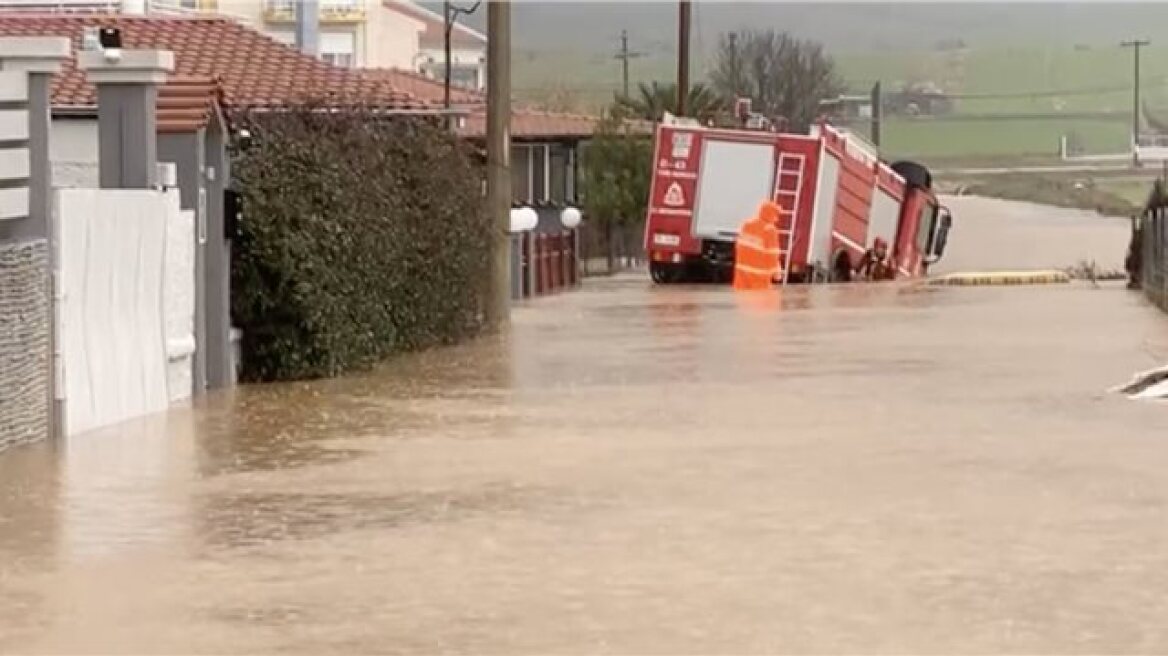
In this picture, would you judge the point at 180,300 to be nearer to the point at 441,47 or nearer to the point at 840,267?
the point at 840,267

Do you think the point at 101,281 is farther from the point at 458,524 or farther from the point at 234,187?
the point at 458,524

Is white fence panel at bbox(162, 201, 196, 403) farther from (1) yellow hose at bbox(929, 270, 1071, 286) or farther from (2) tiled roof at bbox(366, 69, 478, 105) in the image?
(1) yellow hose at bbox(929, 270, 1071, 286)

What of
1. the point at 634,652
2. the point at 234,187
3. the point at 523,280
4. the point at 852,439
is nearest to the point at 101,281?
the point at 234,187

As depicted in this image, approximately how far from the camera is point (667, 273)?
51906mm

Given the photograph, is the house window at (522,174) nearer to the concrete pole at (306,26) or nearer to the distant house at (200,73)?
the concrete pole at (306,26)

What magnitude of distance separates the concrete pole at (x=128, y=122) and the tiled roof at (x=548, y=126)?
3105cm

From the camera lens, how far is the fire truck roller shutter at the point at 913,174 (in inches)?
2098

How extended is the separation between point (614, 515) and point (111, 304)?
23.8ft

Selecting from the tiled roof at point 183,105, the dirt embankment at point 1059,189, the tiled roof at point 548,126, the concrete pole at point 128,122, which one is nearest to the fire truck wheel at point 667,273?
the tiled roof at point 548,126

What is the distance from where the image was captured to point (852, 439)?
1875 cm

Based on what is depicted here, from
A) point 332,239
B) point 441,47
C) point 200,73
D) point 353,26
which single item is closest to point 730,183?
point 200,73

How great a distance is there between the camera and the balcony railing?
292 ft

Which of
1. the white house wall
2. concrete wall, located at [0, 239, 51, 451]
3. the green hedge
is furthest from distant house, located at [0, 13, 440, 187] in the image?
the white house wall

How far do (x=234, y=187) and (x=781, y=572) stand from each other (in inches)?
494
